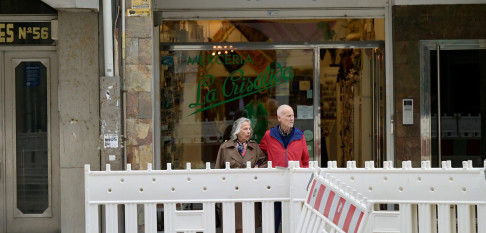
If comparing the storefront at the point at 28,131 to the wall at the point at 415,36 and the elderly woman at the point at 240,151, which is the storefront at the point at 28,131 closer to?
the elderly woman at the point at 240,151

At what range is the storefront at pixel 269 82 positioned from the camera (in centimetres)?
1178

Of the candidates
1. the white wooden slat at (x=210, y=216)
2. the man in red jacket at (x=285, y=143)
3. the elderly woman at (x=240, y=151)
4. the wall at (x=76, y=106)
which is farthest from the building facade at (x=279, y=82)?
the white wooden slat at (x=210, y=216)

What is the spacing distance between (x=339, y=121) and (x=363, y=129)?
361 millimetres

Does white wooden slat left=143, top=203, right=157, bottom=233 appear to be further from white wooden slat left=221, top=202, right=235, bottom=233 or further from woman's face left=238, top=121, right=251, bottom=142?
woman's face left=238, top=121, right=251, bottom=142

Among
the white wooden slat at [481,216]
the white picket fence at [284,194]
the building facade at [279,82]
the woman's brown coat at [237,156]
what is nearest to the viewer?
the white wooden slat at [481,216]

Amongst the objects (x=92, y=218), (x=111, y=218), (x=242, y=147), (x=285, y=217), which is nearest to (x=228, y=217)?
(x=285, y=217)

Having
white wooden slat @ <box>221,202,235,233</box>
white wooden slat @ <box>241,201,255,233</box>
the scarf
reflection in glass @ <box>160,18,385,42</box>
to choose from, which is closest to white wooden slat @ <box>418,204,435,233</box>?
white wooden slat @ <box>241,201,255,233</box>

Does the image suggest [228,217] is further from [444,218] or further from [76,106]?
[76,106]

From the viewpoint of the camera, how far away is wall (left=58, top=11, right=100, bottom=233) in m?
10.5

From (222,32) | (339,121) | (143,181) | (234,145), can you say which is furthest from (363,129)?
(143,181)

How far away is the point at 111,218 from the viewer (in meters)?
7.15

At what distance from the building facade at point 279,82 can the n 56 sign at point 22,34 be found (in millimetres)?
12

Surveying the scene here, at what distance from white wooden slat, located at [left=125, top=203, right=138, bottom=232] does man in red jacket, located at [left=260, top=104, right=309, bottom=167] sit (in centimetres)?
225

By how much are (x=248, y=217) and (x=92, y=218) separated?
126cm
